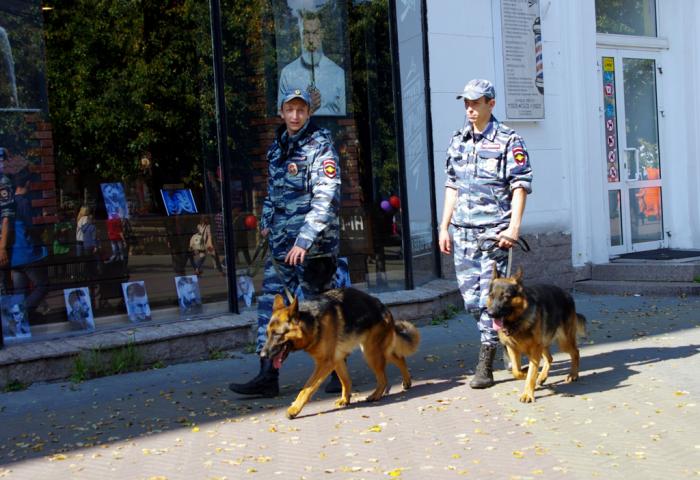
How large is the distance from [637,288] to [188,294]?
18.9 feet

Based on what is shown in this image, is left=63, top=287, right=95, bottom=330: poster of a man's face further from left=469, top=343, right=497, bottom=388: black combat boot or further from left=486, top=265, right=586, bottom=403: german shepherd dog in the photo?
left=486, top=265, right=586, bottom=403: german shepherd dog

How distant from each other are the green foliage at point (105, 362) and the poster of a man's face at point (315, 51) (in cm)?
319

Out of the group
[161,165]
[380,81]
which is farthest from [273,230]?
[380,81]

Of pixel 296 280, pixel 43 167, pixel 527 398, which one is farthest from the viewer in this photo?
pixel 43 167

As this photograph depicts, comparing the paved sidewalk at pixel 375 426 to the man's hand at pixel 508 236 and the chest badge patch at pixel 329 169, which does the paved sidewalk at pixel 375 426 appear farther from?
the chest badge patch at pixel 329 169

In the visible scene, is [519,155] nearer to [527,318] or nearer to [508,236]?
[508,236]

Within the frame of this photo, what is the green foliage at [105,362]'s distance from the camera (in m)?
7.68

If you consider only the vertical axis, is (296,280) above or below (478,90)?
below

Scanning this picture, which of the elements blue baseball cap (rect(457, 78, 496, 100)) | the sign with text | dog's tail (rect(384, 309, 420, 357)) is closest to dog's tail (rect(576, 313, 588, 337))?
dog's tail (rect(384, 309, 420, 357))

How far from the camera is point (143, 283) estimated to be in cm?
884

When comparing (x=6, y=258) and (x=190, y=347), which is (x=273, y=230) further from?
(x=6, y=258)

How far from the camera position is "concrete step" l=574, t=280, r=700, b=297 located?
37.1 ft

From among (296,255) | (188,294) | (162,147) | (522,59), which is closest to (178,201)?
(162,147)

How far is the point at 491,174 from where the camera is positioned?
671 centimetres
